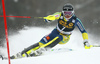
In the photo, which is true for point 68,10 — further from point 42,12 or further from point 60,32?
point 42,12

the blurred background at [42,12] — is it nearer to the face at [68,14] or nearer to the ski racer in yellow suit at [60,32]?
the ski racer in yellow suit at [60,32]

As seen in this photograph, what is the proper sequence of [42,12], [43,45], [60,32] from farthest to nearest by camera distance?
[42,12] → [60,32] → [43,45]

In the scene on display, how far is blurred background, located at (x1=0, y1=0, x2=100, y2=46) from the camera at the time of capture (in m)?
7.56

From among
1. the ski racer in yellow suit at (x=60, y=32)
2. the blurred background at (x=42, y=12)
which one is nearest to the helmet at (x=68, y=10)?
the ski racer in yellow suit at (x=60, y=32)

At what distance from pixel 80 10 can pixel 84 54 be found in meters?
6.49

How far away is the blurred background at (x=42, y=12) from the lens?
24.8 ft

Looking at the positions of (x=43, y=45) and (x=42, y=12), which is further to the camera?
(x=42, y=12)

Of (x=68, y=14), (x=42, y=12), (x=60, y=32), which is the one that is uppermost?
(x=42, y=12)

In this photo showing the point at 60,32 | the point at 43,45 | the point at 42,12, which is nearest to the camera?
the point at 43,45

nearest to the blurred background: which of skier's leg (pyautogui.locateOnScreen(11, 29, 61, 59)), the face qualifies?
skier's leg (pyautogui.locateOnScreen(11, 29, 61, 59))

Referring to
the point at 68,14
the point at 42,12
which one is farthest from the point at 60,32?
the point at 42,12

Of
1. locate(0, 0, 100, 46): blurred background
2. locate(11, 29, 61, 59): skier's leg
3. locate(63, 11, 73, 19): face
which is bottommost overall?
locate(11, 29, 61, 59): skier's leg

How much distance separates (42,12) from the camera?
836 cm

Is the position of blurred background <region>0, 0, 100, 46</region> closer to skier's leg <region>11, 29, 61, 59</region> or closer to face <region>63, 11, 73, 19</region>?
skier's leg <region>11, 29, 61, 59</region>
